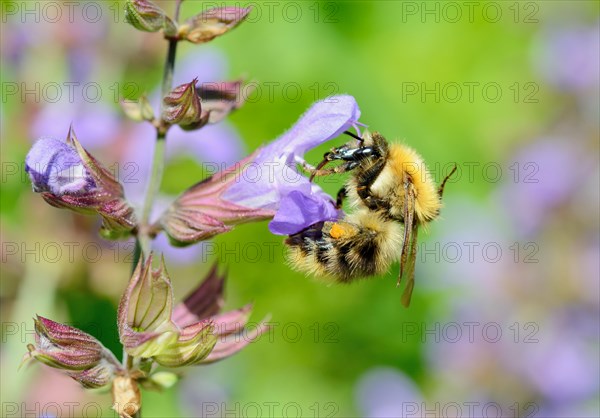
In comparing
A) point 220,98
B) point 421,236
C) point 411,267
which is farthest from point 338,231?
point 421,236

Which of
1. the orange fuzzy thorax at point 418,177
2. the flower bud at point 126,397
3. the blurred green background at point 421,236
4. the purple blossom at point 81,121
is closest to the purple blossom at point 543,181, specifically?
the blurred green background at point 421,236

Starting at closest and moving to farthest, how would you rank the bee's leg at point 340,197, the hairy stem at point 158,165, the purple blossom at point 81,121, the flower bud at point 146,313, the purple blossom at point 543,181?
1. the flower bud at point 146,313
2. the hairy stem at point 158,165
3. the bee's leg at point 340,197
4. the purple blossom at point 81,121
5. the purple blossom at point 543,181

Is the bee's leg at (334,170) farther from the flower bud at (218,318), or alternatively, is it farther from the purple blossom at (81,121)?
the purple blossom at (81,121)

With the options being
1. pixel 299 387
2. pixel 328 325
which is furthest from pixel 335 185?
pixel 299 387

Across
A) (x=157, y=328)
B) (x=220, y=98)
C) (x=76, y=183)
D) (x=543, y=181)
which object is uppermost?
(x=220, y=98)

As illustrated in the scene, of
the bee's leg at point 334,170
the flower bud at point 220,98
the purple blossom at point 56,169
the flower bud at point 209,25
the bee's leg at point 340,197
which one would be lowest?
the bee's leg at point 340,197

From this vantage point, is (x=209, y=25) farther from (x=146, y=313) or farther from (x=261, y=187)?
(x=146, y=313)
